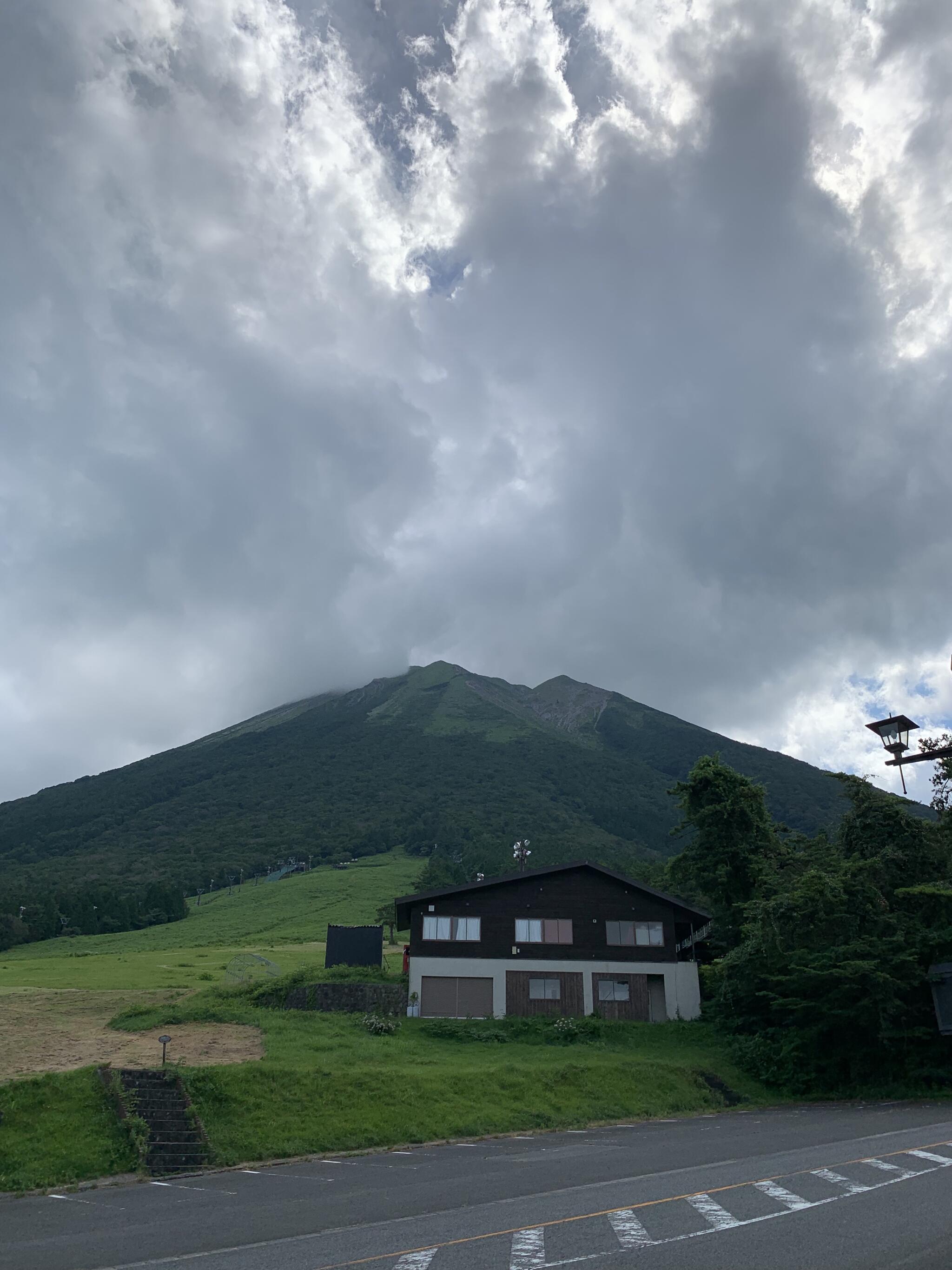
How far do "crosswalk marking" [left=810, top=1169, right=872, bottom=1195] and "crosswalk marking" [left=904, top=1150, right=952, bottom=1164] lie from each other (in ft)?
6.98

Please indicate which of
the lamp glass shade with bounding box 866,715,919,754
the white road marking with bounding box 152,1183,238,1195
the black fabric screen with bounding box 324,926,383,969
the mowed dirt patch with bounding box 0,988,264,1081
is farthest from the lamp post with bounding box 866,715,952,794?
the black fabric screen with bounding box 324,926,383,969

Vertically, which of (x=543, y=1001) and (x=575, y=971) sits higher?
(x=575, y=971)

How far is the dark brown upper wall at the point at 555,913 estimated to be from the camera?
126 feet

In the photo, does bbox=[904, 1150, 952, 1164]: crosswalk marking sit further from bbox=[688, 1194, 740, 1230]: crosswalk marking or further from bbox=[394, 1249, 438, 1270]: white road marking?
bbox=[394, 1249, 438, 1270]: white road marking

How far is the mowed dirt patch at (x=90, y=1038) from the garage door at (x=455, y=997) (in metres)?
9.21

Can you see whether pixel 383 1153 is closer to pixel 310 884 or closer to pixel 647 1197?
pixel 647 1197

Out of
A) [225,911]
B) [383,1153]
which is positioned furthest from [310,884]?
[383,1153]

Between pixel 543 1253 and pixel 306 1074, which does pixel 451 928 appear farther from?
pixel 543 1253

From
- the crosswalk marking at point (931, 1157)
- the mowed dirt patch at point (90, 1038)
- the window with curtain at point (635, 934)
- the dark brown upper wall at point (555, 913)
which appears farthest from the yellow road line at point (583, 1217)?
the window with curtain at point (635, 934)

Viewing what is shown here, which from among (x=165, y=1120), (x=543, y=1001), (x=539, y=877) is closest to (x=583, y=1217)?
(x=165, y=1120)

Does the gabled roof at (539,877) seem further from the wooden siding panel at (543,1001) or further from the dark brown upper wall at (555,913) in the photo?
the wooden siding panel at (543,1001)

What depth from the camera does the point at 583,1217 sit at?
1159 cm

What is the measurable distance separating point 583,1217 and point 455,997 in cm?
2721

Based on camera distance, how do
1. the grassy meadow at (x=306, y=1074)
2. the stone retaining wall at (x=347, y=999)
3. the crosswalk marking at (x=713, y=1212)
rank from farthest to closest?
the stone retaining wall at (x=347, y=999), the grassy meadow at (x=306, y=1074), the crosswalk marking at (x=713, y=1212)
